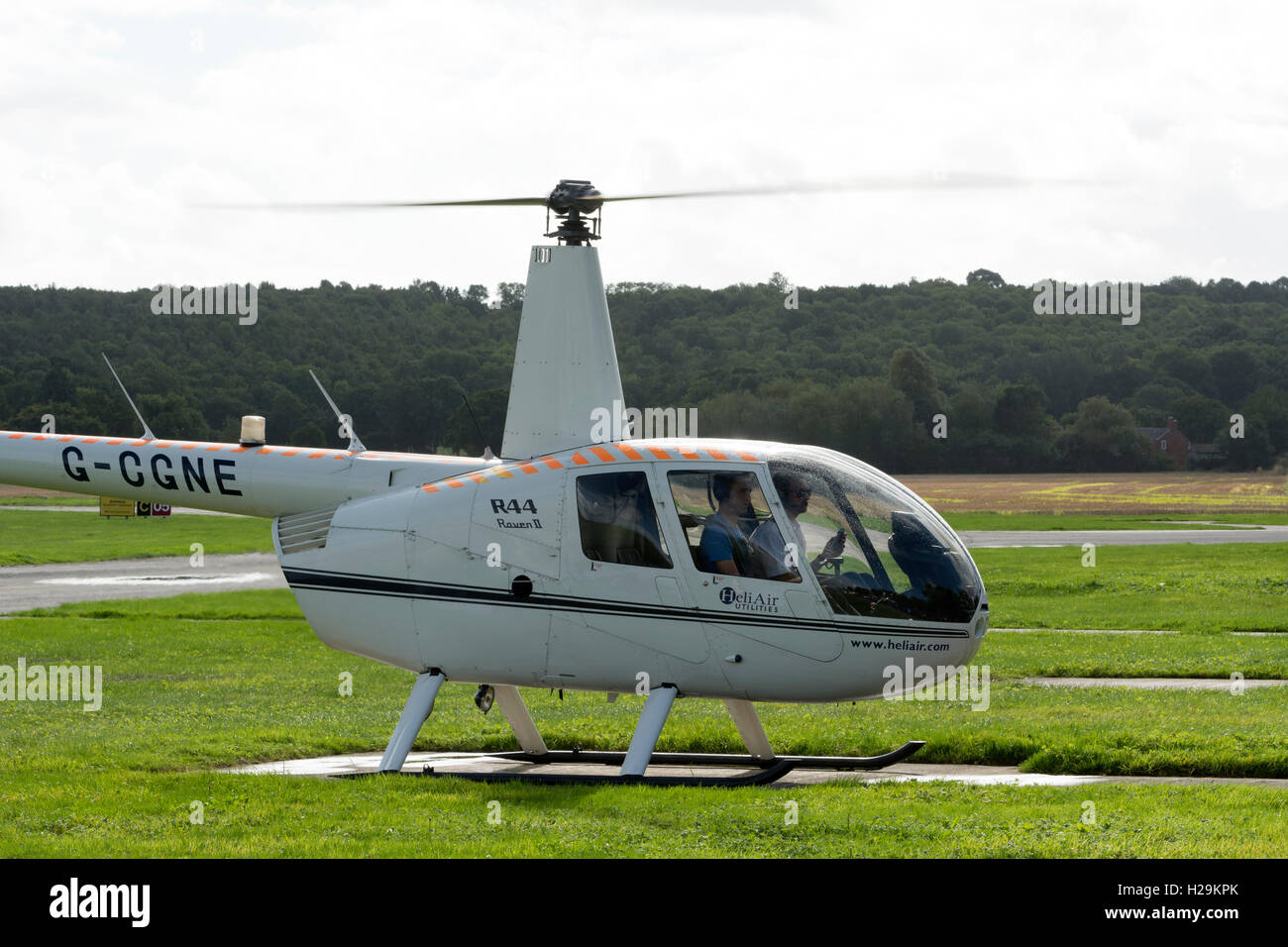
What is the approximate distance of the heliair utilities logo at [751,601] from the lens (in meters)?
11.8

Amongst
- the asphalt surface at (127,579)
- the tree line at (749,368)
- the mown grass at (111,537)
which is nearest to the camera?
the asphalt surface at (127,579)

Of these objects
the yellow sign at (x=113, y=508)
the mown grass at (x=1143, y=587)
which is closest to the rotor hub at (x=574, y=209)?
the yellow sign at (x=113, y=508)

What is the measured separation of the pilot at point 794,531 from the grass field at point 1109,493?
191ft

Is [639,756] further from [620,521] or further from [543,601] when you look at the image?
[620,521]

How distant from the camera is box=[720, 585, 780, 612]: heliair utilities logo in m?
11.8

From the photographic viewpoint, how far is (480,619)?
41.0ft

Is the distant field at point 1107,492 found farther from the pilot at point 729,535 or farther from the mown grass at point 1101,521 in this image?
the pilot at point 729,535

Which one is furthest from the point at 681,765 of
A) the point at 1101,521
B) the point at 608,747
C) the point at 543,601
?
the point at 1101,521

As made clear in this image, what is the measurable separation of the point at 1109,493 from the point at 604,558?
74397 millimetres

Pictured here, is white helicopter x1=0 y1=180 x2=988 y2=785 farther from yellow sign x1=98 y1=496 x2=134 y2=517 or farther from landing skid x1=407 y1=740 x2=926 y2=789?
yellow sign x1=98 y1=496 x2=134 y2=517

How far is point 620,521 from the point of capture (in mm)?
12148

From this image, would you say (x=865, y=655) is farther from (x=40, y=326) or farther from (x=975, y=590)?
(x=40, y=326)
